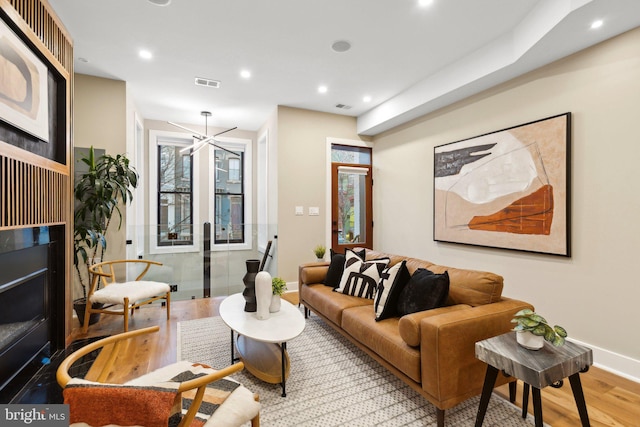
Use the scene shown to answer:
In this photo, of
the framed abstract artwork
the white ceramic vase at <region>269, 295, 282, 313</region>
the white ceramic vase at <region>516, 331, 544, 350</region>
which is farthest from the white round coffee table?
the framed abstract artwork

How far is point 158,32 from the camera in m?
2.71

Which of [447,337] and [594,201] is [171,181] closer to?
[447,337]

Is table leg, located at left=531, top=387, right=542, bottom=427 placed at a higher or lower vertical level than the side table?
lower

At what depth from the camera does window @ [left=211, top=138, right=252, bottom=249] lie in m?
Answer: 5.88

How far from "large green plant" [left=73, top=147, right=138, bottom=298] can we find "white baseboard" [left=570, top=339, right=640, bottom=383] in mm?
4704

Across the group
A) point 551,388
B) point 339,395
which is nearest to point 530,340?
point 551,388

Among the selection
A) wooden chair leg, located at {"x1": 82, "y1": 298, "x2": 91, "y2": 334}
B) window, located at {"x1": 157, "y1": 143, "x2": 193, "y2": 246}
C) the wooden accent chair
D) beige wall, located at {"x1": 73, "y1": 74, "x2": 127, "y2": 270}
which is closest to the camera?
the wooden accent chair

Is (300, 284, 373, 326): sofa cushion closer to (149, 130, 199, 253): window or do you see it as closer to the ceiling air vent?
the ceiling air vent

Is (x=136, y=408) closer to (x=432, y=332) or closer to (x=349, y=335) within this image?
(x=432, y=332)

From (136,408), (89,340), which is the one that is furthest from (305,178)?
(136,408)

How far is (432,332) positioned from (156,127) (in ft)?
18.3

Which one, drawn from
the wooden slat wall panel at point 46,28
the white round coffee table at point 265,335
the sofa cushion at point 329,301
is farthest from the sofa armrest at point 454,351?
the wooden slat wall panel at point 46,28

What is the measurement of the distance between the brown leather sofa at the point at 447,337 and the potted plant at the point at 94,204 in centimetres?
289

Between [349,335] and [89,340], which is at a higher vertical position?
[349,335]
